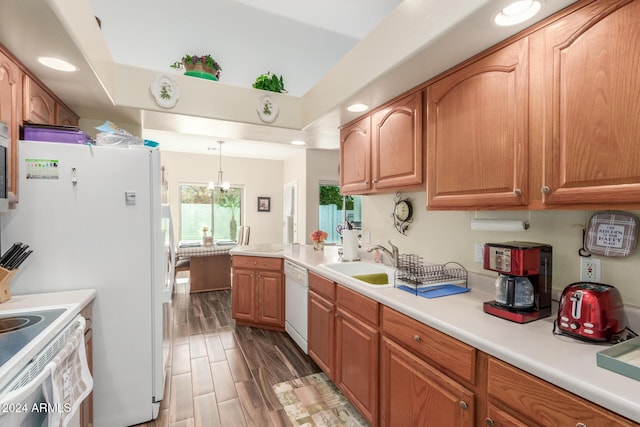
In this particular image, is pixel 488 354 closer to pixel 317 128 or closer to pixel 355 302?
pixel 355 302

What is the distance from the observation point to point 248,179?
7.06 meters

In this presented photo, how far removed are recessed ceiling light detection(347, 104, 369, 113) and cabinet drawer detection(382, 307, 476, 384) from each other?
5.11ft

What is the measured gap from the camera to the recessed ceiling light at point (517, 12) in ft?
3.77

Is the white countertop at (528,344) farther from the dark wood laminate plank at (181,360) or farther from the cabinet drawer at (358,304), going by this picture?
the dark wood laminate plank at (181,360)

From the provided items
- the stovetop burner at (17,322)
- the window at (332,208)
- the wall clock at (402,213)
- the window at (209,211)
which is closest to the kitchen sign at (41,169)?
the stovetop burner at (17,322)

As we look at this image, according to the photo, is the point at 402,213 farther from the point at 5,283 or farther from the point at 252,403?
the point at 5,283

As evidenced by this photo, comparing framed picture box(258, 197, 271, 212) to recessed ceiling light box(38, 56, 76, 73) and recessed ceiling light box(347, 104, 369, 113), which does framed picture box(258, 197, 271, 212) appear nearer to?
recessed ceiling light box(347, 104, 369, 113)

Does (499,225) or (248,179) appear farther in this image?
(248,179)

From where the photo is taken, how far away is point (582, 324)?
1.05m

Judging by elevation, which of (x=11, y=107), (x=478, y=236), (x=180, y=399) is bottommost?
(x=180, y=399)

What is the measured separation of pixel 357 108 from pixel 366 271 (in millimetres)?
1411

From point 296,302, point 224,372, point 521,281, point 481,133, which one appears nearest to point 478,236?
point 521,281

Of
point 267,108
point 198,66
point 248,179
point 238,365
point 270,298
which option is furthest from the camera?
point 248,179

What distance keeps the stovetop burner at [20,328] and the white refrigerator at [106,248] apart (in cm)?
41
